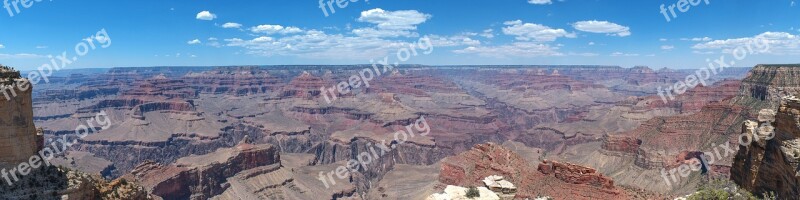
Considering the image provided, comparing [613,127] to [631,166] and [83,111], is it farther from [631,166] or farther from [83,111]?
[83,111]

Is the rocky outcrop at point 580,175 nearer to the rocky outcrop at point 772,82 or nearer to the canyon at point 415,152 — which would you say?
the canyon at point 415,152

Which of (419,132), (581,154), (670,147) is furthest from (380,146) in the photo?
(670,147)

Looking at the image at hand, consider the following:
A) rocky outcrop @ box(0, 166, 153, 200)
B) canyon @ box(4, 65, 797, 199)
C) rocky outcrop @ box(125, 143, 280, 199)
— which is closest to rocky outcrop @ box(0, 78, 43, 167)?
rocky outcrop @ box(0, 166, 153, 200)

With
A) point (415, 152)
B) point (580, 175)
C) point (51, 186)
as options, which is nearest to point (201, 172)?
point (51, 186)

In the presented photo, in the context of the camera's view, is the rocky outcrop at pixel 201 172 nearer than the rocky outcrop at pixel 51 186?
No

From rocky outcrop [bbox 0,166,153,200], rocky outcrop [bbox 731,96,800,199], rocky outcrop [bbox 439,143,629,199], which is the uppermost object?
rocky outcrop [bbox 731,96,800,199]

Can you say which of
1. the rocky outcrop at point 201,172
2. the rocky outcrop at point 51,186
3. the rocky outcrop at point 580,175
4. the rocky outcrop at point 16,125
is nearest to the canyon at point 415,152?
the rocky outcrop at point 580,175

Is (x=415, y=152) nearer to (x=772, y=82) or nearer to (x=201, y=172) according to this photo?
(x=201, y=172)

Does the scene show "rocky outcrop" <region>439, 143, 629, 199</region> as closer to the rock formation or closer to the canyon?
the canyon
